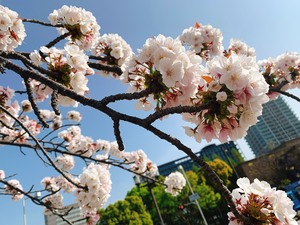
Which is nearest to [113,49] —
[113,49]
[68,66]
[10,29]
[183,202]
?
[113,49]

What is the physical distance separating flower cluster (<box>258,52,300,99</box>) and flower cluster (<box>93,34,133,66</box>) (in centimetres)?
252

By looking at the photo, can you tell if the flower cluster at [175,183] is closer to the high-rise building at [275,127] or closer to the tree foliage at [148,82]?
the tree foliage at [148,82]

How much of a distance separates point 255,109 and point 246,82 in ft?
0.50

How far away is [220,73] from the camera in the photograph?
51.5 inches

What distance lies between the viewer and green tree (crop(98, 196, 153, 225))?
101ft

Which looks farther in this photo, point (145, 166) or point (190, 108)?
point (145, 166)

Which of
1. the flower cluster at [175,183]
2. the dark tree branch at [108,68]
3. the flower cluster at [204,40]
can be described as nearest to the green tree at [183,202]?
the flower cluster at [175,183]

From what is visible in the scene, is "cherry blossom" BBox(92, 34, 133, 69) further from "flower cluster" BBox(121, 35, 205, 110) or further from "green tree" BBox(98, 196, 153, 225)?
"green tree" BBox(98, 196, 153, 225)

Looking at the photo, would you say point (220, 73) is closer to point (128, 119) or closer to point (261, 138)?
point (128, 119)

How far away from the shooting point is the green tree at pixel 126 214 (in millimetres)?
30906

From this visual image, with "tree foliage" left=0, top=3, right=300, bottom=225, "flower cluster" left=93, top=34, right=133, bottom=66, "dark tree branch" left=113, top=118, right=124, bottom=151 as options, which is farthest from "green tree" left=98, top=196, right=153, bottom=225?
"dark tree branch" left=113, top=118, right=124, bottom=151

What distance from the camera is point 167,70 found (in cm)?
133

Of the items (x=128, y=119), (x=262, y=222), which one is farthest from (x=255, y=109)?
(x=128, y=119)

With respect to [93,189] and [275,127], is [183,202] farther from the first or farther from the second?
[275,127]
